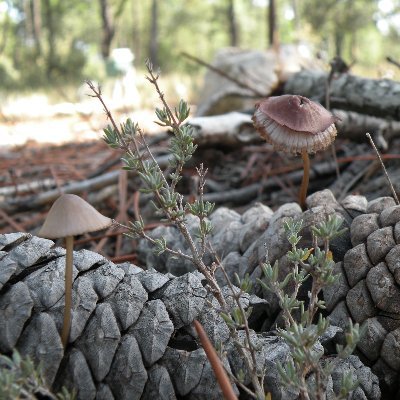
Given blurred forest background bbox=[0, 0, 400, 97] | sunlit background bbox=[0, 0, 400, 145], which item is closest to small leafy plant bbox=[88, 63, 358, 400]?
sunlit background bbox=[0, 0, 400, 145]

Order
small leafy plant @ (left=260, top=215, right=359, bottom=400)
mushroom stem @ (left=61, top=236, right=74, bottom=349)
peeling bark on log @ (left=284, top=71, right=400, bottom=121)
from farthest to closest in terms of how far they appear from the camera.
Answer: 1. peeling bark on log @ (left=284, top=71, right=400, bottom=121)
2. mushroom stem @ (left=61, top=236, right=74, bottom=349)
3. small leafy plant @ (left=260, top=215, right=359, bottom=400)

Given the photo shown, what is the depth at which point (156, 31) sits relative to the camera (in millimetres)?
21516

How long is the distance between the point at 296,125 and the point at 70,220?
2.19 feet

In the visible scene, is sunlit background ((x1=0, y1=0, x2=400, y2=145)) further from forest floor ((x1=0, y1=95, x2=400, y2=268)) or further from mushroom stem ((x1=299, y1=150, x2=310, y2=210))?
mushroom stem ((x1=299, y1=150, x2=310, y2=210))

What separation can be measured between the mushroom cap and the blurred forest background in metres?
8.34

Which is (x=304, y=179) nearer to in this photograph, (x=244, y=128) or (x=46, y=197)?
(x=244, y=128)

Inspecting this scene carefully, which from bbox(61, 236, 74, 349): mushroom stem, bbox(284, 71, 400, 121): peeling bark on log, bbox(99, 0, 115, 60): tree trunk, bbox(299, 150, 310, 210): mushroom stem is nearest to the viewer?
bbox(61, 236, 74, 349): mushroom stem

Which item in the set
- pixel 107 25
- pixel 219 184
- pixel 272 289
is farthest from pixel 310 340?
pixel 107 25

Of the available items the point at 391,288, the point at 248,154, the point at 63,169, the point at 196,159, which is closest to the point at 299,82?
the point at 248,154

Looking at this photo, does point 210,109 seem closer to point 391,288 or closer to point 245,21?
point 391,288

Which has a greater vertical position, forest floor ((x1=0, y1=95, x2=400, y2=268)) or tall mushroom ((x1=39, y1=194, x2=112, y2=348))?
→ tall mushroom ((x1=39, y1=194, x2=112, y2=348))

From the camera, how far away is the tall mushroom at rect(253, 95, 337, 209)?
129cm

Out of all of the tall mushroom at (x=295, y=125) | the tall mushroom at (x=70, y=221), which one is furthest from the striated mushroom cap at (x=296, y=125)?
the tall mushroom at (x=70, y=221)

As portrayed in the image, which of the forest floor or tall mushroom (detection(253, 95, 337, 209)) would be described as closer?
tall mushroom (detection(253, 95, 337, 209))
